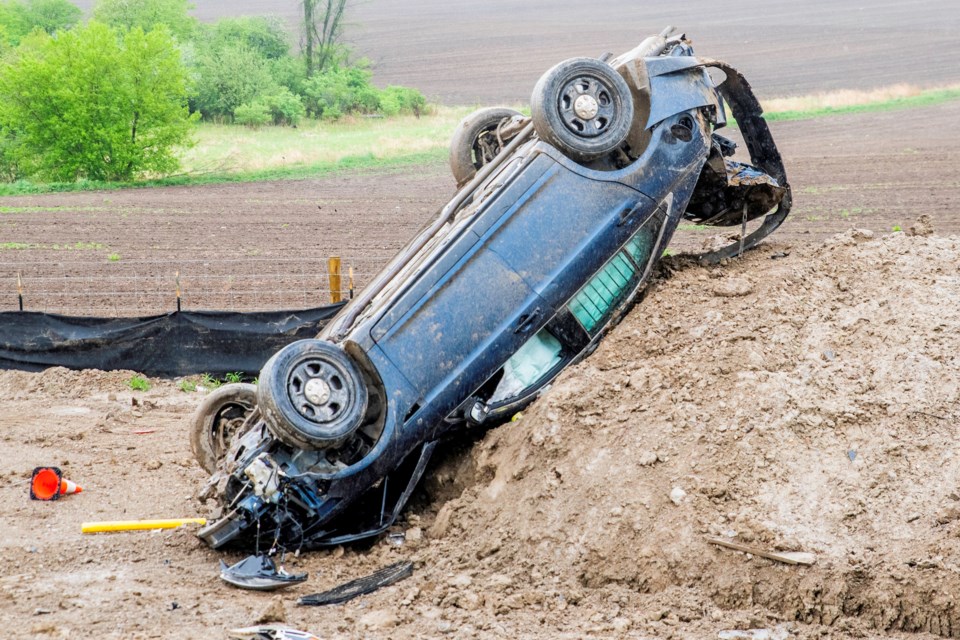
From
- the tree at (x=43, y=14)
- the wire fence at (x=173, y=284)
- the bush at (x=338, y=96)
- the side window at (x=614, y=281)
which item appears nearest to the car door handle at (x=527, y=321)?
the side window at (x=614, y=281)

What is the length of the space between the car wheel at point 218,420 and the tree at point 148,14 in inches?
1898

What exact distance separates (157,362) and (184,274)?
640cm

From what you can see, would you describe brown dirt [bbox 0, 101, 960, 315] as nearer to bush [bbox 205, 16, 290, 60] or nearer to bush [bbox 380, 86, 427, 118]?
bush [bbox 380, 86, 427, 118]

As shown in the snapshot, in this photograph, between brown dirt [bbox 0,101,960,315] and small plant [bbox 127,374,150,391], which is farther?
brown dirt [bbox 0,101,960,315]

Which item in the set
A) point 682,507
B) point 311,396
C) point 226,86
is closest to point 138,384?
point 311,396

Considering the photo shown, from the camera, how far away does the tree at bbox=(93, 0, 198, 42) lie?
180 ft

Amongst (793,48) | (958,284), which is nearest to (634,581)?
(958,284)

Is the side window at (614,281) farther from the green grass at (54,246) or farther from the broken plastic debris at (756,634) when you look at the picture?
the green grass at (54,246)

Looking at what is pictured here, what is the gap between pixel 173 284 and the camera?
65.1ft

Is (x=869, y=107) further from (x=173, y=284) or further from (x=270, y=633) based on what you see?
(x=270, y=633)

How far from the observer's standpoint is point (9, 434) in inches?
Result: 471

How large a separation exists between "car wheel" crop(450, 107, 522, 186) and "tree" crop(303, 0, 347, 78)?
1736 inches

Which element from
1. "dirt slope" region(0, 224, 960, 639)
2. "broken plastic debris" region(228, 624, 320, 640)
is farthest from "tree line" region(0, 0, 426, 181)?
"broken plastic debris" region(228, 624, 320, 640)

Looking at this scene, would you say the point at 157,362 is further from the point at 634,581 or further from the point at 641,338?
the point at 634,581
